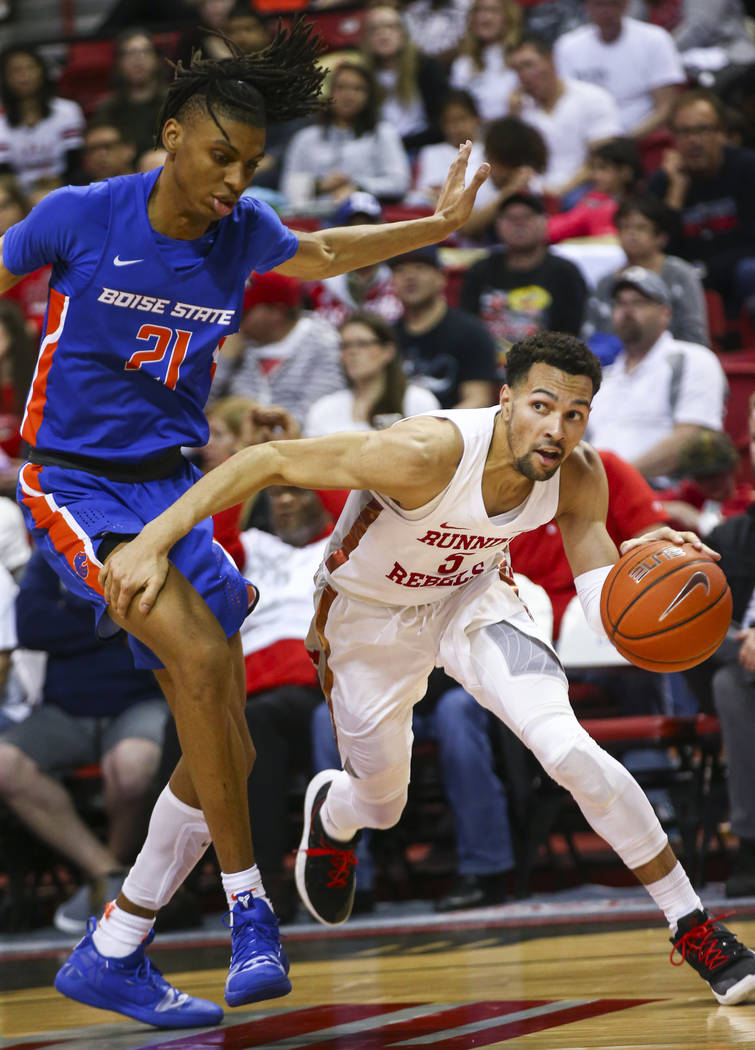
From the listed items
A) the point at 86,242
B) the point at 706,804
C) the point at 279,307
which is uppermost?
the point at 86,242

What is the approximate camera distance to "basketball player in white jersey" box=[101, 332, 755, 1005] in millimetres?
3430

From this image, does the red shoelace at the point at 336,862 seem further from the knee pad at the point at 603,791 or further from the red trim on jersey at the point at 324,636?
the knee pad at the point at 603,791

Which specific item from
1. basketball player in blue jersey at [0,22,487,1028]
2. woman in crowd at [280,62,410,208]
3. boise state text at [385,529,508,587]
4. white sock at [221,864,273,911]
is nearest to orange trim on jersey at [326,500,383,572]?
boise state text at [385,529,508,587]

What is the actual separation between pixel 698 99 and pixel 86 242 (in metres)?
5.72

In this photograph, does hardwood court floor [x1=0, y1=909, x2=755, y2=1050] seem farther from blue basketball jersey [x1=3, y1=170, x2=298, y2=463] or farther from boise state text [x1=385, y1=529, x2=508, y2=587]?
blue basketball jersey [x1=3, y1=170, x2=298, y2=463]

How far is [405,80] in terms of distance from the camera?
10.2 meters

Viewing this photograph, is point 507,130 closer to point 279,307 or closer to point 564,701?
point 279,307

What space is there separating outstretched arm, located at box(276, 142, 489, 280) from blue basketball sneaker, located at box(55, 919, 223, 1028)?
1863 millimetres

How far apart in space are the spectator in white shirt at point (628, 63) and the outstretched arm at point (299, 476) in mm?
6884

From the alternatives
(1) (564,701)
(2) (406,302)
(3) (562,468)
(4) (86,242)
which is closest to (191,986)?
(1) (564,701)

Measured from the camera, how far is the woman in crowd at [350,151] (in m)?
9.27

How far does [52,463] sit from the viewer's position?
144 inches

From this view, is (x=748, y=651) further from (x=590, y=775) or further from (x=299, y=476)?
(x=299, y=476)

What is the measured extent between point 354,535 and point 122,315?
2.78ft
